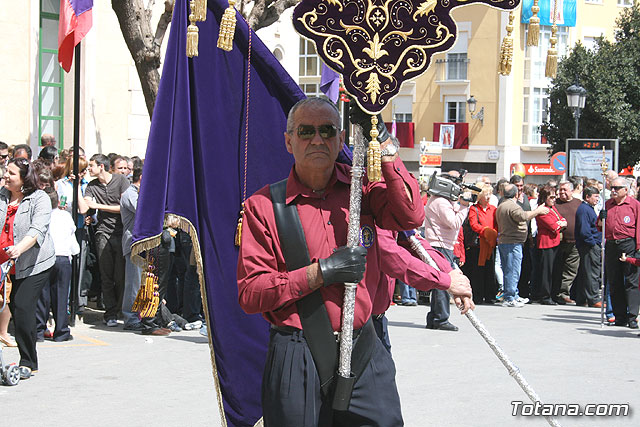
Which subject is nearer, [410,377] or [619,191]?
[410,377]

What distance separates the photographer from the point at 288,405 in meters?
3.77

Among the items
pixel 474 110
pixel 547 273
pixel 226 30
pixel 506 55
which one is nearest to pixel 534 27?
pixel 506 55

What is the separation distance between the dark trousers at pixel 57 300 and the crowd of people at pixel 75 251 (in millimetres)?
11

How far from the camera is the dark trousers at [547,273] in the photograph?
1527cm

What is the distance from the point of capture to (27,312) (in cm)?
804

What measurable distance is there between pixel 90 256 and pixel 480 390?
581 centimetres

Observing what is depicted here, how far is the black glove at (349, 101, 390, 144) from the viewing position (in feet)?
12.8

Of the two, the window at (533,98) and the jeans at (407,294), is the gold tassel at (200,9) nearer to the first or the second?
the jeans at (407,294)

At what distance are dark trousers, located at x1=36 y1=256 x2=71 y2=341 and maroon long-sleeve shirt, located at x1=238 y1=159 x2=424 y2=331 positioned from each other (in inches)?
251

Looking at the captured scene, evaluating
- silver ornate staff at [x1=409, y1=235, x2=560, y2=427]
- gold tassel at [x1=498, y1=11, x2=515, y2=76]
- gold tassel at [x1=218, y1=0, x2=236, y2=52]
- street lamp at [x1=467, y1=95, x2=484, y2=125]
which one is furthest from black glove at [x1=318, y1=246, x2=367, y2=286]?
street lamp at [x1=467, y1=95, x2=484, y2=125]

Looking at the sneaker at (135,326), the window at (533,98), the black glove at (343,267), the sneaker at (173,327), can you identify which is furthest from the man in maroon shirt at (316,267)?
the window at (533,98)

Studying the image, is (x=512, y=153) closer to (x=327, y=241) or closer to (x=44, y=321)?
(x=44, y=321)

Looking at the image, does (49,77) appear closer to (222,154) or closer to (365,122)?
(222,154)

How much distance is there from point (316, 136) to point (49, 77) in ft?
39.6
